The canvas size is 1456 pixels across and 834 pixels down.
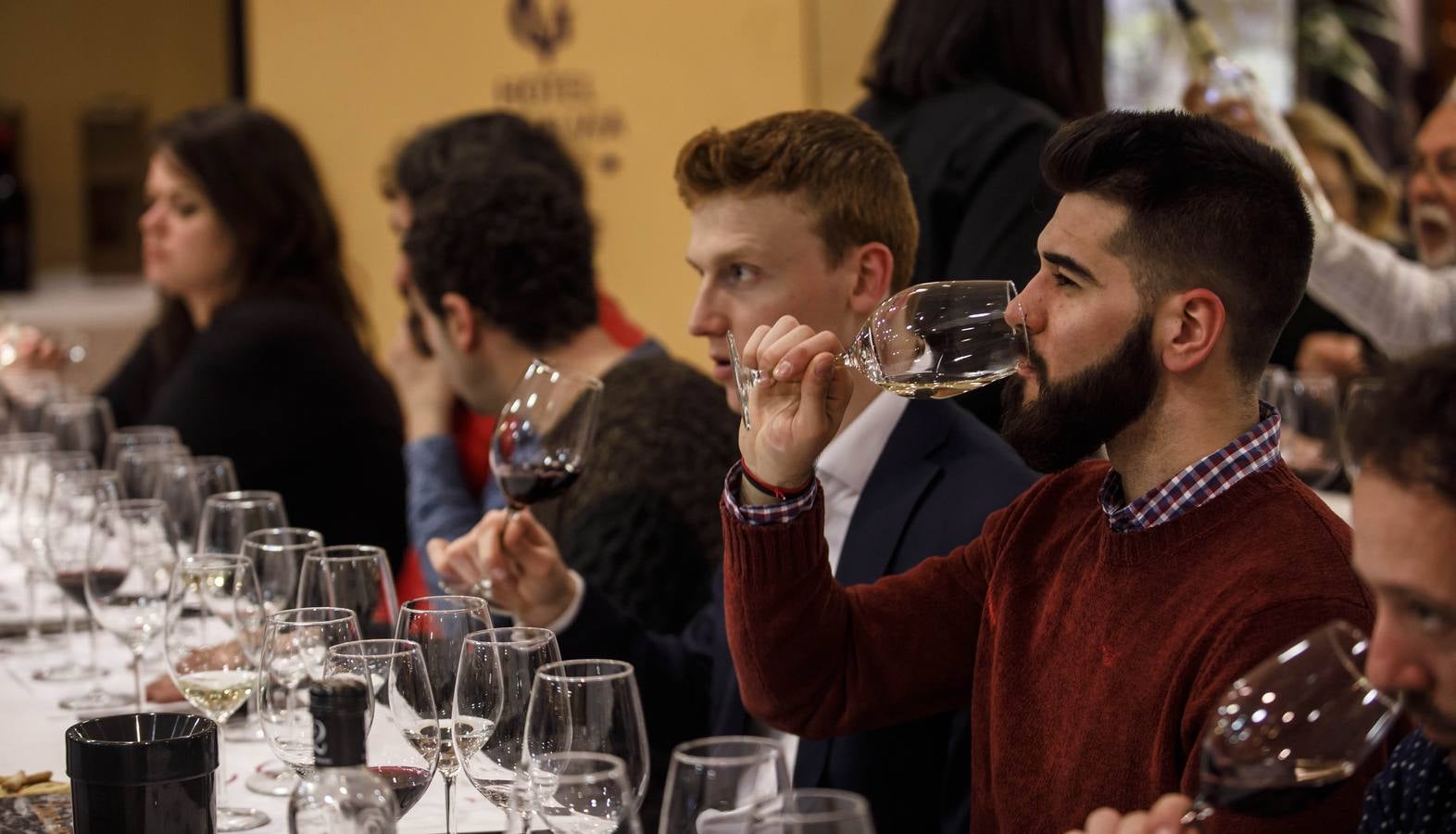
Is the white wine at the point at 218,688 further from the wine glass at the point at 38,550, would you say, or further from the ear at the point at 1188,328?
the ear at the point at 1188,328

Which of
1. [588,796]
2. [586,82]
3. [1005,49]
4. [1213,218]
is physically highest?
[586,82]

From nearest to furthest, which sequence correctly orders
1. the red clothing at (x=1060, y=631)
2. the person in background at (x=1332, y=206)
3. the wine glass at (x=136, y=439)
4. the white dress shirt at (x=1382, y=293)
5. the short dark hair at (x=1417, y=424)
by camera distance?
the short dark hair at (x=1417, y=424), the red clothing at (x=1060, y=631), the wine glass at (x=136, y=439), the white dress shirt at (x=1382, y=293), the person in background at (x=1332, y=206)

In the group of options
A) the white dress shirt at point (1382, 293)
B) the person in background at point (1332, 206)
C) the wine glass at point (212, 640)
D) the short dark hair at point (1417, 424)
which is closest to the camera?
the short dark hair at point (1417, 424)

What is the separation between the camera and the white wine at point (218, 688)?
165 centimetres

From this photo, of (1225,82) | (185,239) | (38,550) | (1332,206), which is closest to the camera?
(38,550)

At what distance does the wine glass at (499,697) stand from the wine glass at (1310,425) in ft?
6.95

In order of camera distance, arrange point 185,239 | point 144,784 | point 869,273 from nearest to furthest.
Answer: point 144,784 < point 869,273 < point 185,239

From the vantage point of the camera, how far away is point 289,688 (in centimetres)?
137

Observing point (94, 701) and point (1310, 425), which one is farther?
point (1310, 425)

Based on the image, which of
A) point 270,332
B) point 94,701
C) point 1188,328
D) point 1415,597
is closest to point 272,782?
point 94,701

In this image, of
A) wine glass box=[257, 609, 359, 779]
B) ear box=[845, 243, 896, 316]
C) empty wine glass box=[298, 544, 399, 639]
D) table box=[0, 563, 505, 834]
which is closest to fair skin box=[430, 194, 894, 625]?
ear box=[845, 243, 896, 316]

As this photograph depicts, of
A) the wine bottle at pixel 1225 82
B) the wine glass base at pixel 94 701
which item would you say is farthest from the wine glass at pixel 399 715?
the wine bottle at pixel 1225 82

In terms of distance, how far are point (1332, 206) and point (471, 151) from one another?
2606 mm

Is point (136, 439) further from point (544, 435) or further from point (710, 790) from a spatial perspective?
point (710, 790)
